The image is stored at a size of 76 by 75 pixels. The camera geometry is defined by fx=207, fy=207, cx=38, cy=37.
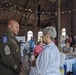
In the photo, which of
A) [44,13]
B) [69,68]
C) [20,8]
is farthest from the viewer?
[44,13]

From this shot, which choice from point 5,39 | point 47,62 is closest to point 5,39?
point 5,39

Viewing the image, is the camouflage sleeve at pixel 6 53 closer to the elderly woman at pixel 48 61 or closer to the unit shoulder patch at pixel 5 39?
the unit shoulder patch at pixel 5 39

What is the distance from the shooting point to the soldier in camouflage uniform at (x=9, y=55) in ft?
7.50

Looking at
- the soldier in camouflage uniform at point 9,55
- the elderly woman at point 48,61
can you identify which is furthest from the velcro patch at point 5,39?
the elderly woman at point 48,61

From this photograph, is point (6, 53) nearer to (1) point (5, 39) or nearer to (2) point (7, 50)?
(2) point (7, 50)

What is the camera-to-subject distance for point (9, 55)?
2297 millimetres

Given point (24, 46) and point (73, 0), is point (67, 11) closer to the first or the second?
point (73, 0)

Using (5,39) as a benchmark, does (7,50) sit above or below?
below

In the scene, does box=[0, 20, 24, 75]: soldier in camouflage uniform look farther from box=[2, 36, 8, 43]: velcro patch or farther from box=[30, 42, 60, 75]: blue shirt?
box=[30, 42, 60, 75]: blue shirt

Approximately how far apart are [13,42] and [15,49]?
9 centimetres

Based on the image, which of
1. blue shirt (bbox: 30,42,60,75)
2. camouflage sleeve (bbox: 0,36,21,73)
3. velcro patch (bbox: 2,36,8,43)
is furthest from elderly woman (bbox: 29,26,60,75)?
velcro patch (bbox: 2,36,8,43)

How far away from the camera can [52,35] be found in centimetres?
201

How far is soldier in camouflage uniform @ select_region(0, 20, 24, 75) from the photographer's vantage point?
2.29 m

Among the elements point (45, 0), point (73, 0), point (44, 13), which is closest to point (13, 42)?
point (73, 0)
